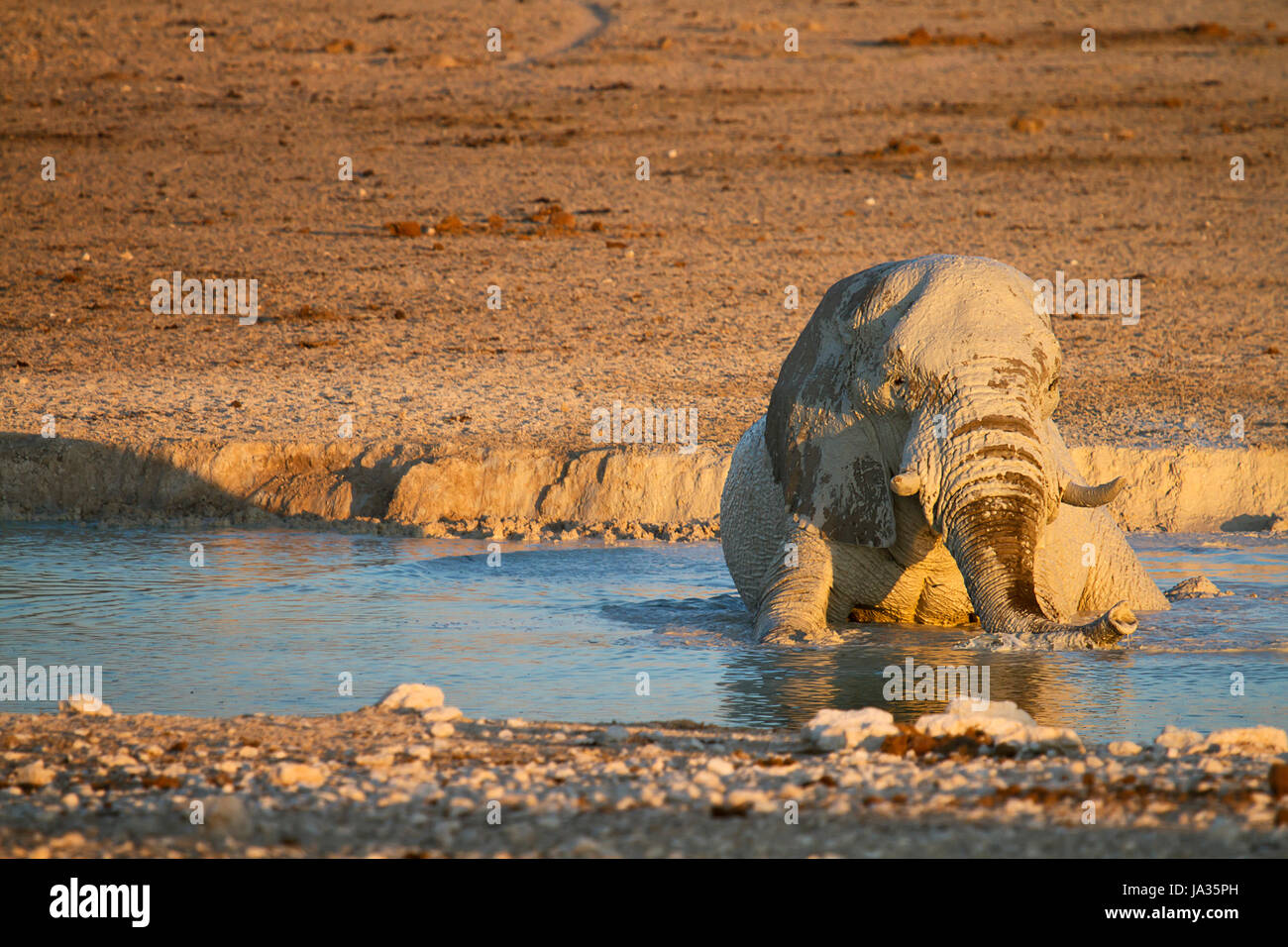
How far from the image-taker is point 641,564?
9305 mm

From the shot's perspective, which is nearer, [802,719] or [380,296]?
[802,719]

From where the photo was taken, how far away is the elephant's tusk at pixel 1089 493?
286 inches

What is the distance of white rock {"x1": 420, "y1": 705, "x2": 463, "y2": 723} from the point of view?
589 centimetres

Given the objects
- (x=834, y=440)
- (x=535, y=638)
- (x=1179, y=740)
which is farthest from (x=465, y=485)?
(x=1179, y=740)

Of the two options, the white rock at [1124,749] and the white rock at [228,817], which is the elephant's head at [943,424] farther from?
the white rock at [228,817]

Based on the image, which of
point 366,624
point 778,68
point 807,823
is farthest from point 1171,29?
point 807,823

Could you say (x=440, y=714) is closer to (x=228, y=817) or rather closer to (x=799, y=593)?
(x=228, y=817)

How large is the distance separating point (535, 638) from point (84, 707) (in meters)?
2.16

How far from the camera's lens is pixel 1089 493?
7.30 meters

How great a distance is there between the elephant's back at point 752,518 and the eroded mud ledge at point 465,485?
60.9 inches

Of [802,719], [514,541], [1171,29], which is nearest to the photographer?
[802,719]

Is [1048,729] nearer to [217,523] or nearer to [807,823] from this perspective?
[807,823]

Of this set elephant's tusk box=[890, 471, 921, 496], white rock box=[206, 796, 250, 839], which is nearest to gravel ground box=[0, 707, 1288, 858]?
white rock box=[206, 796, 250, 839]

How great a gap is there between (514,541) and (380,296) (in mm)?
6133
